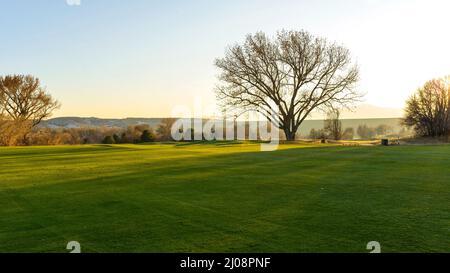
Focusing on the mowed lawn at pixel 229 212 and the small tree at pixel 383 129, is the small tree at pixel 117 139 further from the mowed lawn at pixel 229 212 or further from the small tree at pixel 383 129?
the small tree at pixel 383 129

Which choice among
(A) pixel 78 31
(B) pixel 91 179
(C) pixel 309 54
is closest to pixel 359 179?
(B) pixel 91 179

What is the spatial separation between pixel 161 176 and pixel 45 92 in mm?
39442

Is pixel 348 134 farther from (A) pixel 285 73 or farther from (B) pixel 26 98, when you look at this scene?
(B) pixel 26 98

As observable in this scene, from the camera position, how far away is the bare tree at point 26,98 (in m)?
41.2

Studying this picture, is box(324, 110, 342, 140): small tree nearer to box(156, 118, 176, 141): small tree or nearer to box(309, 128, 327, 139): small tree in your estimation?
box(309, 128, 327, 139): small tree

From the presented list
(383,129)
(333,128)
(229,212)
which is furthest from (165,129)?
(383,129)

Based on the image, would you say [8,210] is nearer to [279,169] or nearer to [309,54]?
[279,169]

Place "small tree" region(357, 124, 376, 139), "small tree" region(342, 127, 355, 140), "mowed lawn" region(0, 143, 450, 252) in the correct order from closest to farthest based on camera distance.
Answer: "mowed lawn" region(0, 143, 450, 252)
"small tree" region(342, 127, 355, 140)
"small tree" region(357, 124, 376, 139)

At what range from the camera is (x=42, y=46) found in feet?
70.5

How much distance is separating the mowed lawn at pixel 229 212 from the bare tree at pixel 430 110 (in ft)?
125

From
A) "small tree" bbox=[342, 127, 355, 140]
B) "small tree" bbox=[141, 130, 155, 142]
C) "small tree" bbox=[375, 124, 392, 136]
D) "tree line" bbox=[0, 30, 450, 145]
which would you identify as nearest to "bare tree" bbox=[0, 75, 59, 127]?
"tree line" bbox=[0, 30, 450, 145]

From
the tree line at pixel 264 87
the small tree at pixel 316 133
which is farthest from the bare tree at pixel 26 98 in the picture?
the small tree at pixel 316 133

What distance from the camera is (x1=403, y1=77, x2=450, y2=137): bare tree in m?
43.6

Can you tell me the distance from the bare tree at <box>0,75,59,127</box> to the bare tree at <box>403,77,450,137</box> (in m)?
43.2
